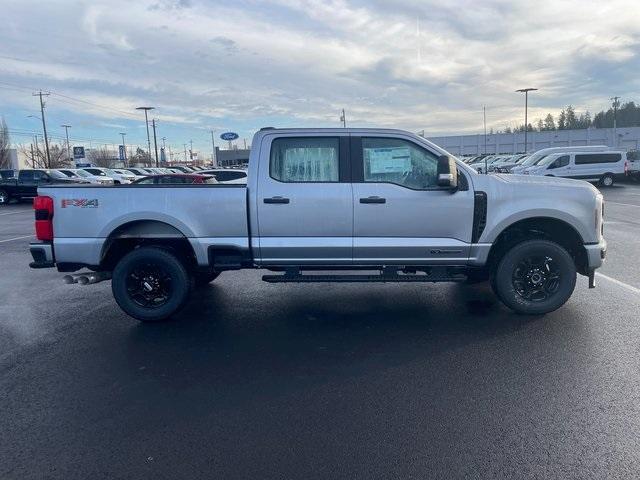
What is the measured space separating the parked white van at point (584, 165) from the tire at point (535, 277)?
78.0ft

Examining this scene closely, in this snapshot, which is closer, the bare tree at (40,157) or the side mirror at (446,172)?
the side mirror at (446,172)

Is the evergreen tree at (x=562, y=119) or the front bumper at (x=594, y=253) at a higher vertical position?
the evergreen tree at (x=562, y=119)

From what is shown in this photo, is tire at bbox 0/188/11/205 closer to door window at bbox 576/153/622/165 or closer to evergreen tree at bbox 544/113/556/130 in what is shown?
door window at bbox 576/153/622/165

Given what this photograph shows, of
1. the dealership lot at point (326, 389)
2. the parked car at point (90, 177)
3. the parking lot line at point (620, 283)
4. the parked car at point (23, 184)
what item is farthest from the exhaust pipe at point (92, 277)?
the parked car at point (90, 177)

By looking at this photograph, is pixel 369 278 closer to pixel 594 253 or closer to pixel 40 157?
pixel 594 253

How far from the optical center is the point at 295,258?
5906 millimetres

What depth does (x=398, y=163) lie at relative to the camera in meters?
5.85

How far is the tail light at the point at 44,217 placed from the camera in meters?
5.73

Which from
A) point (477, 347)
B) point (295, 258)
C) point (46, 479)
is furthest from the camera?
point (295, 258)

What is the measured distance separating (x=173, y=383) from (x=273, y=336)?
4.48 ft

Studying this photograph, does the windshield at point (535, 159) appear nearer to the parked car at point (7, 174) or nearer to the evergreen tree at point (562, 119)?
the parked car at point (7, 174)

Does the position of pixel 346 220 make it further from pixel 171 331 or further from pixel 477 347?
pixel 171 331

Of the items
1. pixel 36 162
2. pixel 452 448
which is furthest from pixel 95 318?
pixel 36 162

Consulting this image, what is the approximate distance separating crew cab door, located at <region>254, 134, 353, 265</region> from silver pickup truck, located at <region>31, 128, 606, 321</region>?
0.5 inches
